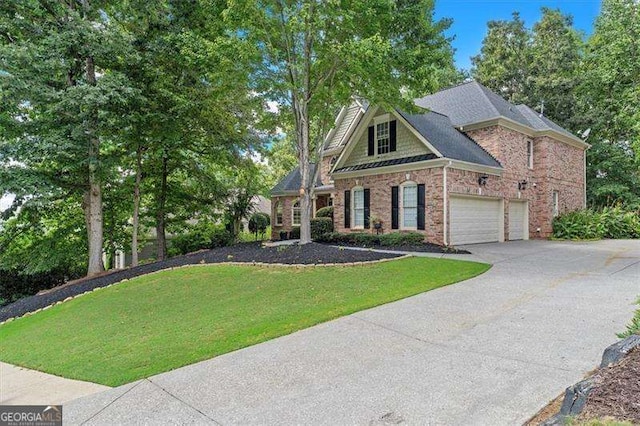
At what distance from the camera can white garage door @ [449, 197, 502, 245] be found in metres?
14.4

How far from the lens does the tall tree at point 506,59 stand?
89.3 ft

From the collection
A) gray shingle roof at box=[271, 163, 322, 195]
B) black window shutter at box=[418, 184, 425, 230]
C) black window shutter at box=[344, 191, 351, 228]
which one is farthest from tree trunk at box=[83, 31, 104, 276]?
black window shutter at box=[418, 184, 425, 230]

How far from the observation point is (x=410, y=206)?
15.0 metres

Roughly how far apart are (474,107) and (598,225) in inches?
333

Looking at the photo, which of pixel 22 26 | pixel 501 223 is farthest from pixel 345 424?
pixel 501 223

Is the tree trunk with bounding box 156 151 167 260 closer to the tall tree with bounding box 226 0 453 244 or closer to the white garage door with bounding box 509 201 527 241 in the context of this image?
the tall tree with bounding box 226 0 453 244

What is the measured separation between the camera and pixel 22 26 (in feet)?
35.9

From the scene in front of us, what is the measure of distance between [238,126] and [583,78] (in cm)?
2279

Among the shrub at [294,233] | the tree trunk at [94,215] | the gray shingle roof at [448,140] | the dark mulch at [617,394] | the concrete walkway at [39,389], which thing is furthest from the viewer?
the shrub at [294,233]

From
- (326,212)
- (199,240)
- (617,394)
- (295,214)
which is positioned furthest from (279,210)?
(617,394)

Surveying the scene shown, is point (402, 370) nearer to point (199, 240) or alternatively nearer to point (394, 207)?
point (394, 207)

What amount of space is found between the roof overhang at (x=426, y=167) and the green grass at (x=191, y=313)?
16.3 ft

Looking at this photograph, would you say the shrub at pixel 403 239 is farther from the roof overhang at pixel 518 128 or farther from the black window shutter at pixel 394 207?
the roof overhang at pixel 518 128

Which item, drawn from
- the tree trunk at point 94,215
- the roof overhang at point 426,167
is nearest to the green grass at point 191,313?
the tree trunk at point 94,215
